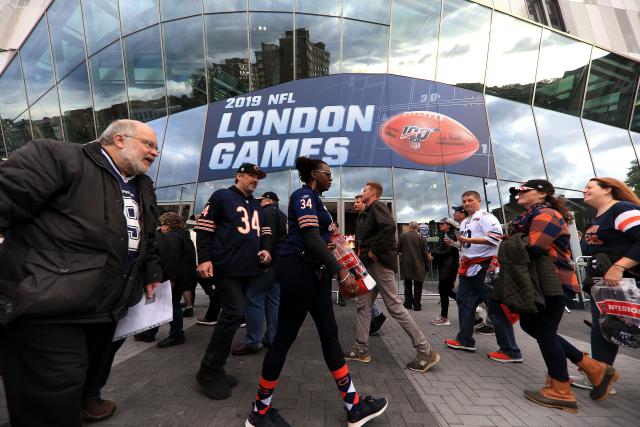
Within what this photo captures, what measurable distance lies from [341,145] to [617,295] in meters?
8.79

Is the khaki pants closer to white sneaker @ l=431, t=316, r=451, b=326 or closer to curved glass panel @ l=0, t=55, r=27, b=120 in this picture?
white sneaker @ l=431, t=316, r=451, b=326

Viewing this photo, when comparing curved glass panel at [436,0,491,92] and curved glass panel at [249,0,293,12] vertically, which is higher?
curved glass panel at [249,0,293,12]

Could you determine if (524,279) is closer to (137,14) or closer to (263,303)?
(263,303)

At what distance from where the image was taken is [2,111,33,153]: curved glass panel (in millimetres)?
17078

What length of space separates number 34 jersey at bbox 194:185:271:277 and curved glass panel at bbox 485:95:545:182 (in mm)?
10447

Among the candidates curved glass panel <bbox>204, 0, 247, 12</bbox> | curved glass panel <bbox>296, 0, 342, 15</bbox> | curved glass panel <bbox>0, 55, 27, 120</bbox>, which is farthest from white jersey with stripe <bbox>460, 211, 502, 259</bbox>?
curved glass panel <bbox>0, 55, 27, 120</bbox>

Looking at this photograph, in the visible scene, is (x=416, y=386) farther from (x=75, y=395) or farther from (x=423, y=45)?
(x=423, y=45)

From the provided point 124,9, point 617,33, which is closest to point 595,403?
point 124,9

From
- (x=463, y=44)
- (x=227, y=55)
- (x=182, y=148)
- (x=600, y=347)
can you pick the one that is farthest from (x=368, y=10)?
(x=600, y=347)

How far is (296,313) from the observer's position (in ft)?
7.75

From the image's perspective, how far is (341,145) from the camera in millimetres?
10891

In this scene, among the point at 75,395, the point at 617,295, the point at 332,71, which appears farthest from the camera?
the point at 332,71

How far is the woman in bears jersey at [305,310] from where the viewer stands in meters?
2.33

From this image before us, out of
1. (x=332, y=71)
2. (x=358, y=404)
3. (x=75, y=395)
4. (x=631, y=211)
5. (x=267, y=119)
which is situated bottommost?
(x=358, y=404)
